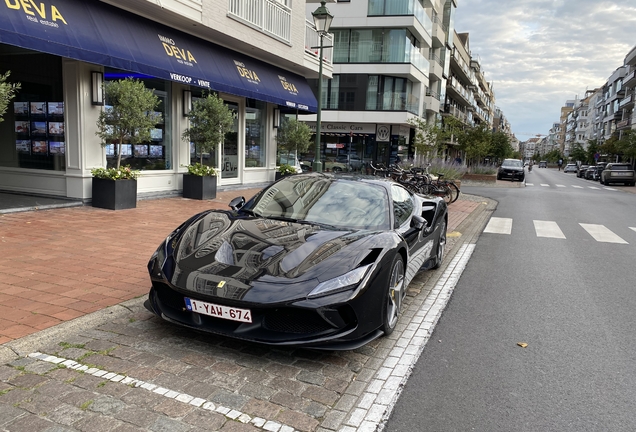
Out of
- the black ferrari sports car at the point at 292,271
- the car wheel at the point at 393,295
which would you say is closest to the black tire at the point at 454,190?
the black ferrari sports car at the point at 292,271

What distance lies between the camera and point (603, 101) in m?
91.1

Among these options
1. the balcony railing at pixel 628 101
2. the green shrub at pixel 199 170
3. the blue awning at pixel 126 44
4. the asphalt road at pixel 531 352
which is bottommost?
the asphalt road at pixel 531 352

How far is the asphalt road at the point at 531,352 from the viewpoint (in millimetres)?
2896

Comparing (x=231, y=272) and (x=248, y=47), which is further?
(x=248, y=47)

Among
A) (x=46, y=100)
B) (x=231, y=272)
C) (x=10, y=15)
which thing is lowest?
(x=231, y=272)

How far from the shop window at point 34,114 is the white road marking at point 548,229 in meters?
10.5

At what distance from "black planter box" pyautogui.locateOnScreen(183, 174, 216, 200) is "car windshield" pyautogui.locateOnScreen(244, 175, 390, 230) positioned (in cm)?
740

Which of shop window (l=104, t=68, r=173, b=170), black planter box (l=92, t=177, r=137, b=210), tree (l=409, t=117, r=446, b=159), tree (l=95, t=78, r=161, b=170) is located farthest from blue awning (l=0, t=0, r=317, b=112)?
tree (l=409, t=117, r=446, b=159)

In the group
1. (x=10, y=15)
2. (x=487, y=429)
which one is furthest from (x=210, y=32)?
(x=487, y=429)

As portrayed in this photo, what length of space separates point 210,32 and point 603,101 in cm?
9962

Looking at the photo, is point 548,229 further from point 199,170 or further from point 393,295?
point 199,170

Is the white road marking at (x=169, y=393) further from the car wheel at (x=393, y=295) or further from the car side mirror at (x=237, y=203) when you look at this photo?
the car side mirror at (x=237, y=203)

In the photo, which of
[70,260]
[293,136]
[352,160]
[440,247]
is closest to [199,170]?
[293,136]

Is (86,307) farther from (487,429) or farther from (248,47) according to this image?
(248,47)
